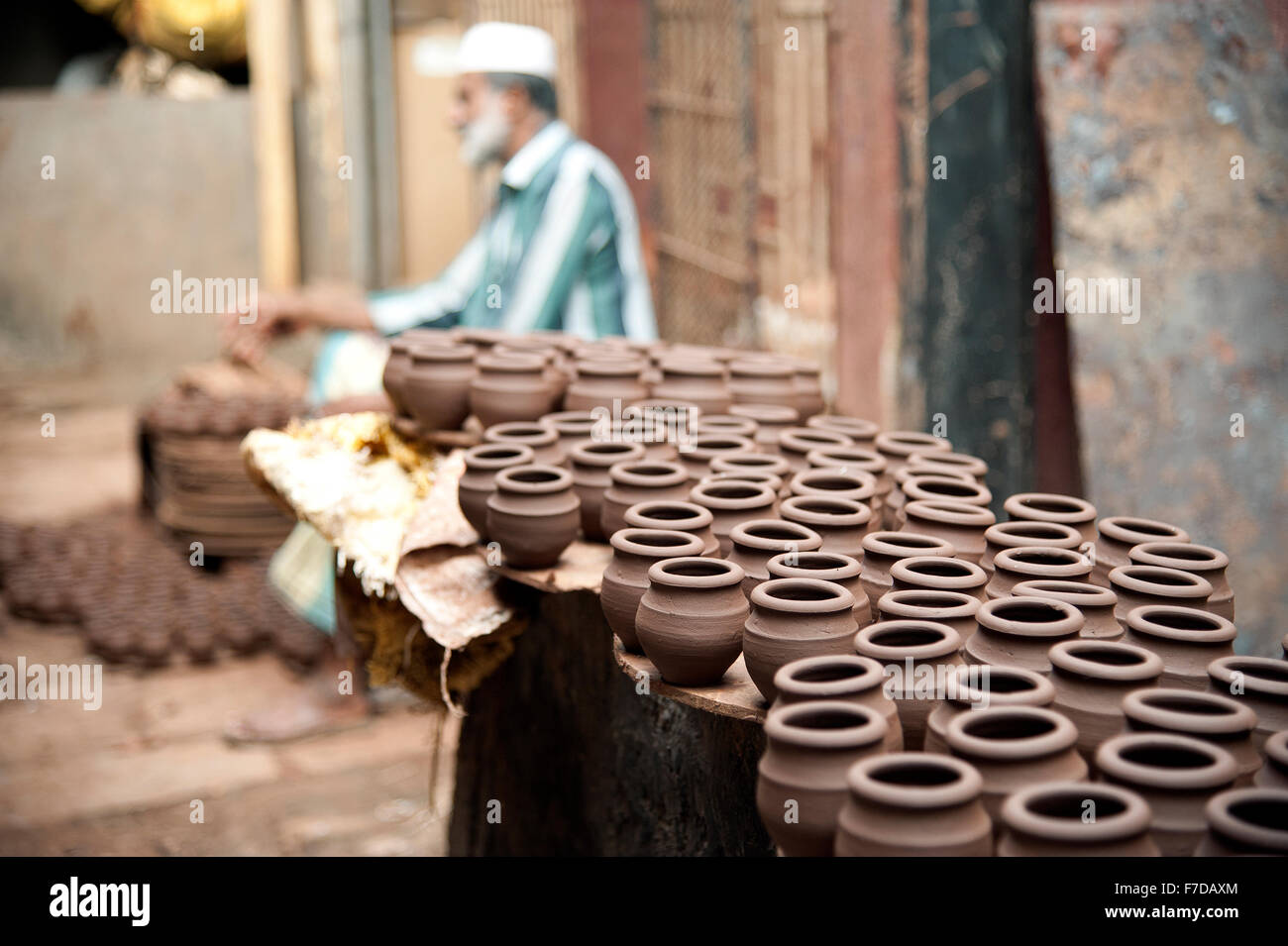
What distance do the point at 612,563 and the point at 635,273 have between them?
2723 mm

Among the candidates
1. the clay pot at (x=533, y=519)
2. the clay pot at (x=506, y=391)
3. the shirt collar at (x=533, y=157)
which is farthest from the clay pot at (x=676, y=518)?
the shirt collar at (x=533, y=157)

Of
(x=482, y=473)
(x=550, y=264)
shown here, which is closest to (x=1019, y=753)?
(x=482, y=473)

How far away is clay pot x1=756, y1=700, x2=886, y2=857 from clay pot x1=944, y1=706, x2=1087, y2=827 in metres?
0.11

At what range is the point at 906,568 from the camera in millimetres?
2082

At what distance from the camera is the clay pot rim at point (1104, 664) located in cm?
171

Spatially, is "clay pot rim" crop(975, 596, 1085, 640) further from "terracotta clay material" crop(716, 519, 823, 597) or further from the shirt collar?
the shirt collar

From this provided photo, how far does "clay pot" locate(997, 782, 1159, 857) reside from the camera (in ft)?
4.61

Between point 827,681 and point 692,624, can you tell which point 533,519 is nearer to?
point 692,624

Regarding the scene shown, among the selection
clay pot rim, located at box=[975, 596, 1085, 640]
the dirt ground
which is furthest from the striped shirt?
clay pot rim, located at box=[975, 596, 1085, 640]

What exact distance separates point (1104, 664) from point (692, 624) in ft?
1.99

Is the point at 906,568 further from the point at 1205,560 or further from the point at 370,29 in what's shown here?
the point at 370,29

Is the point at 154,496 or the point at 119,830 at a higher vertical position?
the point at 154,496
